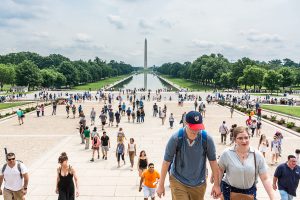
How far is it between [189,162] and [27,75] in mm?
89081

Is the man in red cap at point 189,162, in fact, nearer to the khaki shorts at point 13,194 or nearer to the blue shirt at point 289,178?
the blue shirt at point 289,178

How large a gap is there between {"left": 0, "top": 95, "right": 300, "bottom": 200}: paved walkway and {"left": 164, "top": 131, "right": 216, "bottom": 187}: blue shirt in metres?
6.51

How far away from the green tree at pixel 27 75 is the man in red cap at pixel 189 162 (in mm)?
88228

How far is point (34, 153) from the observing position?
60.3 feet

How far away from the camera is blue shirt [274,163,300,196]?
759 cm

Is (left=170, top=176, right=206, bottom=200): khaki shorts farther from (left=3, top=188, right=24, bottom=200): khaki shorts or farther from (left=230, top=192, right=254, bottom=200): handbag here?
(left=3, top=188, right=24, bottom=200): khaki shorts

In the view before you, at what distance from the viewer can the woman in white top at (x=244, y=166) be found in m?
4.21

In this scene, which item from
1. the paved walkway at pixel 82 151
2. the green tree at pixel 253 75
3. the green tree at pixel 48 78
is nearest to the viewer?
the paved walkway at pixel 82 151

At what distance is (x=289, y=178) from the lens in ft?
25.0

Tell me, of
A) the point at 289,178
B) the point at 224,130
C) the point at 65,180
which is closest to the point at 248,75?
the point at 224,130

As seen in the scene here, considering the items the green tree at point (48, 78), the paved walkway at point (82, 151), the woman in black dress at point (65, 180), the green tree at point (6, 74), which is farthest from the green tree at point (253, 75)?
the woman in black dress at point (65, 180)

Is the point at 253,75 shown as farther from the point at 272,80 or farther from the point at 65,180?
the point at 65,180

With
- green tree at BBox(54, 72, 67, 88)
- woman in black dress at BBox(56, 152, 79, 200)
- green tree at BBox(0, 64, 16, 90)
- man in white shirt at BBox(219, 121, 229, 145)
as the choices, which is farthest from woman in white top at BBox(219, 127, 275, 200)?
green tree at BBox(0, 64, 16, 90)

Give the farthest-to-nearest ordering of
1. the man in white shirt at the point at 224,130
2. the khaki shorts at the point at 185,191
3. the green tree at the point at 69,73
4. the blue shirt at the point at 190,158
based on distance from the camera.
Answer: the green tree at the point at 69,73 → the man in white shirt at the point at 224,130 → the khaki shorts at the point at 185,191 → the blue shirt at the point at 190,158
